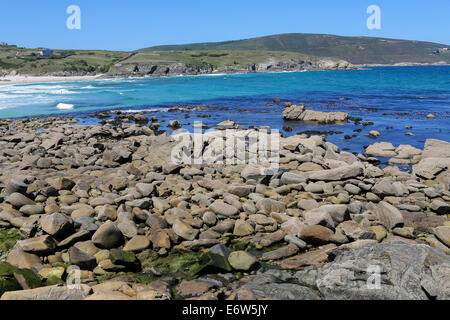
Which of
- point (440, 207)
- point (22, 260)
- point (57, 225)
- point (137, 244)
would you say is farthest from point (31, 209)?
point (440, 207)

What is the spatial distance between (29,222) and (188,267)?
161 inches

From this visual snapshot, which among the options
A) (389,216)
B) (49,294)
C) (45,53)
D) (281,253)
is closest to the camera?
(49,294)

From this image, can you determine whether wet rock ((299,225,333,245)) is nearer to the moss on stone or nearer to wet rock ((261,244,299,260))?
wet rock ((261,244,299,260))

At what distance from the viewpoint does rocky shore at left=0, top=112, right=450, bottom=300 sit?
557cm

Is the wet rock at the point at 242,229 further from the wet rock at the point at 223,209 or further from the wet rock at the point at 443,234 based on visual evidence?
the wet rock at the point at 443,234

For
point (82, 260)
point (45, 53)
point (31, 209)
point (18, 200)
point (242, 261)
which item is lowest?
point (242, 261)

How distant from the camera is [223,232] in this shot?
8.02 meters

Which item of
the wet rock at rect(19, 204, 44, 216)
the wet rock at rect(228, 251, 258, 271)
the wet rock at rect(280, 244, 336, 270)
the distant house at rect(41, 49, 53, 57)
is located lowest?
the wet rock at rect(280, 244, 336, 270)

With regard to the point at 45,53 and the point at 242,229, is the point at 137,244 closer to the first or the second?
the point at 242,229

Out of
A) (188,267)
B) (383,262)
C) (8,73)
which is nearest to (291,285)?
(383,262)

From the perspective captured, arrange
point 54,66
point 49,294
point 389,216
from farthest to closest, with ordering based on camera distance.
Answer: point 54,66, point 389,216, point 49,294

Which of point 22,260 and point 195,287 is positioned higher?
point 22,260

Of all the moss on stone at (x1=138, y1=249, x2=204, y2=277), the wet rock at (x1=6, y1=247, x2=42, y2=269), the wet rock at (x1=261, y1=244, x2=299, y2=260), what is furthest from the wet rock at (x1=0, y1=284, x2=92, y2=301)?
the wet rock at (x1=261, y1=244, x2=299, y2=260)

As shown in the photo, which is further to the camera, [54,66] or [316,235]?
[54,66]
